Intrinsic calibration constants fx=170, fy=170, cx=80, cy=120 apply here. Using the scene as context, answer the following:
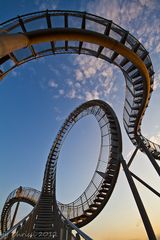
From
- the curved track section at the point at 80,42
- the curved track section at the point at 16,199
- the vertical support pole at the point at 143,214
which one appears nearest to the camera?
the curved track section at the point at 80,42

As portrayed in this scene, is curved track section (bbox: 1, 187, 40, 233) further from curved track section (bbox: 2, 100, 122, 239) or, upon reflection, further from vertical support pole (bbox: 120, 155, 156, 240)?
vertical support pole (bbox: 120, 155, 156, 240)

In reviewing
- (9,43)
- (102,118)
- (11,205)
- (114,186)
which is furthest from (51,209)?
(11,205)

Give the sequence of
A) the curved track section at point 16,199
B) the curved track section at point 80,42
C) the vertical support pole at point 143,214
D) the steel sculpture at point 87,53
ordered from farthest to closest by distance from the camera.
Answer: the curved track section at point 16,199, the vertical support pole at point 143,214, the curved track section at point 80,42, the steel sculpture at point 87,53

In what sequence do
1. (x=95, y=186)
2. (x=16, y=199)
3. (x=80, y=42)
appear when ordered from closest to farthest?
(x=80, y=42) → (x=95, y=186) → (x=16, y=199)

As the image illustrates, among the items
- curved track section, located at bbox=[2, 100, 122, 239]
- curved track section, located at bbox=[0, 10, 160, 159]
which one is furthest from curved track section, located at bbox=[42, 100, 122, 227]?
curved track section, located at bbox=[0, 10, 160, 159]

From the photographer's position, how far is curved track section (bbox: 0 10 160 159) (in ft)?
17.9

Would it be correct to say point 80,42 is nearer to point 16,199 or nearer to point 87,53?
point 87,53

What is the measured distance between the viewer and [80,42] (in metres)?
6.82

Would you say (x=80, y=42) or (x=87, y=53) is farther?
(x=87, y=53)

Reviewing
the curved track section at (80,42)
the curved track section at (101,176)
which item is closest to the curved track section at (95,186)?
the curved track section at (101,176)

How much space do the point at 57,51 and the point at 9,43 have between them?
4.48 m

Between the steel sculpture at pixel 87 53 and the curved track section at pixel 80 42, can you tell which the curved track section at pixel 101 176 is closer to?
the steel sculpture at pixel 87 53

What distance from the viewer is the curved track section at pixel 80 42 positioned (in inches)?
215

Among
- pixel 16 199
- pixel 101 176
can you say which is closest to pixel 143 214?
pixel 101 176
